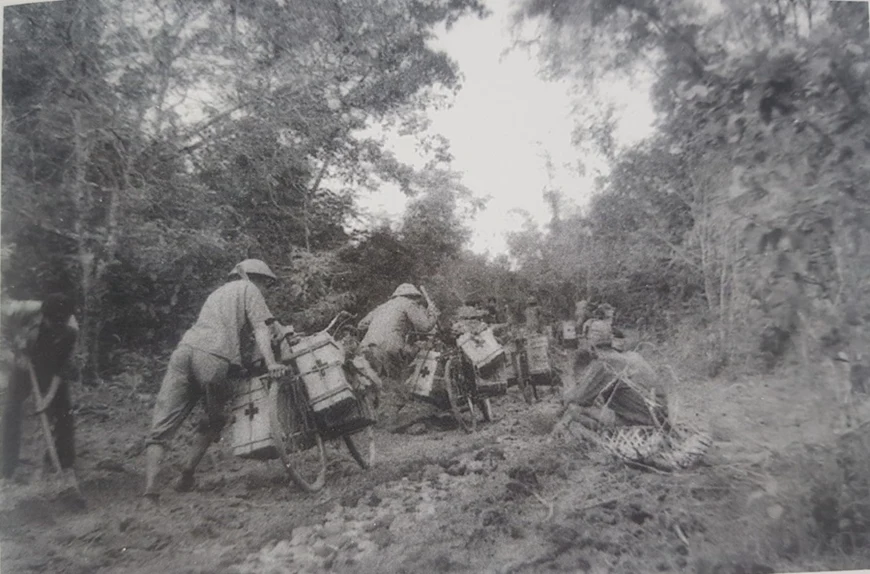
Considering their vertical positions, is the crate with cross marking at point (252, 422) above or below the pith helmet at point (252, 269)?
below

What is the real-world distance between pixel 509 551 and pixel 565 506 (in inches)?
16.7

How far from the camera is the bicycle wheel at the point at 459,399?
11.0ft

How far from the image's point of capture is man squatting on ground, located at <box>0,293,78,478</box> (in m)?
3.13

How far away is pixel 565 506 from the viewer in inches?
122

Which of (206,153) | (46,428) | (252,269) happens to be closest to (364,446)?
(252,269)

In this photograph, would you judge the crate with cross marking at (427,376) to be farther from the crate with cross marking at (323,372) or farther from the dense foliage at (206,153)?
the dense foliage at (206,153)

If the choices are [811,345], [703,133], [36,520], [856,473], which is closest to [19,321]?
[36,520]

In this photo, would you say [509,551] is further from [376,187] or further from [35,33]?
[35,33]

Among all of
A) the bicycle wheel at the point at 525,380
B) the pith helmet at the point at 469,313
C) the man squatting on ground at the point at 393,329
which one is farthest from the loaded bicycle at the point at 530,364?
the man squatting on ground at the point at 393,329

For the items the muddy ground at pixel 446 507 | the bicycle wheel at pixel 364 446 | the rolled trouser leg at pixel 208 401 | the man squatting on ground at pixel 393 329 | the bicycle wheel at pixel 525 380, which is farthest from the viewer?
the bicycle wheel at pixel 525 380

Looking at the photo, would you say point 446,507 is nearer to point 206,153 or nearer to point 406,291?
point 406,291

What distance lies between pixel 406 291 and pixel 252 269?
38.6 inches

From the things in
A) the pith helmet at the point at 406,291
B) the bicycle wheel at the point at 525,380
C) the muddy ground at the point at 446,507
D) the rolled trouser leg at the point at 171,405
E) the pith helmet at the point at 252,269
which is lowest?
the muddy ground at the point at 446,507

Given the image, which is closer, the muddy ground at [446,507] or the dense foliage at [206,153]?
the muddy ground at [446,507]
